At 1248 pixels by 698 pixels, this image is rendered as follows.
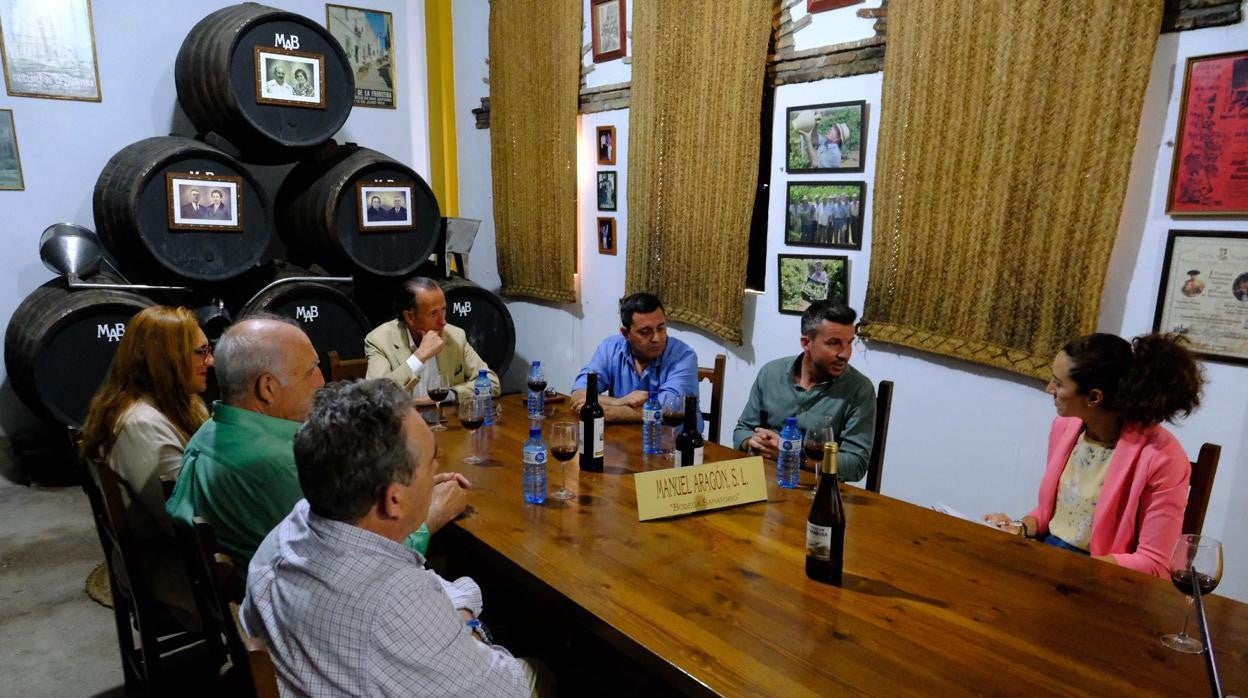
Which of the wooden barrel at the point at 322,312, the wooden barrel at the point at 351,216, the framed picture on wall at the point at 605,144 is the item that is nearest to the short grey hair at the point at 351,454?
the wooden barrel at the point at 322,312

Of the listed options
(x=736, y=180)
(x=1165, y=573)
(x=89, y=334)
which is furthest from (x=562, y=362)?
(x=1165, y=573)

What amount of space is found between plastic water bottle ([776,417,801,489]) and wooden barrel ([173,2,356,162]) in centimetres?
351

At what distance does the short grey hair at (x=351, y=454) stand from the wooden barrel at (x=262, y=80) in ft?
11.5

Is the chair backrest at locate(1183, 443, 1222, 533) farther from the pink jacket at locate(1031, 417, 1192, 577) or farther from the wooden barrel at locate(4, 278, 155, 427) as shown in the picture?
the wooden barrel at locate(4, 278, 155, 427)

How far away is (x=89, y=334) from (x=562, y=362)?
282cm

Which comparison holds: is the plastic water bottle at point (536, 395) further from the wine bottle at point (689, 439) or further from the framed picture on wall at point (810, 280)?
the framed picture on wall at point (810, 280)

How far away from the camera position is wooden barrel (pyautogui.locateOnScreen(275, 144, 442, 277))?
14.7ft

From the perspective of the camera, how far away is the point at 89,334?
376 cm

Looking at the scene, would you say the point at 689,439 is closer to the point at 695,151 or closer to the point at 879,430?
the point at 879,430

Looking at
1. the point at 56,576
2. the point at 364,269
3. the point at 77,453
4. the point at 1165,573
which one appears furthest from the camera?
the point at 364,269

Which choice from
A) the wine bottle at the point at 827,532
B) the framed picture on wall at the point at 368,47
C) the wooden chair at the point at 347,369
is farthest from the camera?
the framed picture on wall at the point at 368,47

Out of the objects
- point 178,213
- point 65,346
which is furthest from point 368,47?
point 65,346

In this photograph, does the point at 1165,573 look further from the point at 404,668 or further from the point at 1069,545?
the point at 404,668

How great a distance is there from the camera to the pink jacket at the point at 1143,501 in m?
1.84
